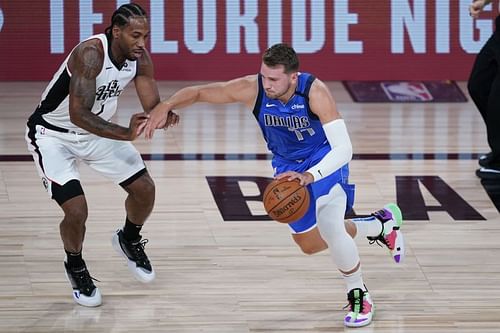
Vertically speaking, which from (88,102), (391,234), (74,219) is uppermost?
(88,102)

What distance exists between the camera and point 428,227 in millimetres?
7055

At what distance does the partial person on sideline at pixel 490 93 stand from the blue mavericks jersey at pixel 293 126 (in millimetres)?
2755

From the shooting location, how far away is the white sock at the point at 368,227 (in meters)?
5.88

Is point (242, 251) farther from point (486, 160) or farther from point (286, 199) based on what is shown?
point (486, 160)

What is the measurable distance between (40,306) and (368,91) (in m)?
6.07

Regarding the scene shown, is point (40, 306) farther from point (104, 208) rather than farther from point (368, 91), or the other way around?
point (368, 91)

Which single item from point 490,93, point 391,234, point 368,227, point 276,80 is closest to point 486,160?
point 490,93

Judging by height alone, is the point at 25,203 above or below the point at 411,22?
below

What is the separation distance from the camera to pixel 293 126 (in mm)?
5473

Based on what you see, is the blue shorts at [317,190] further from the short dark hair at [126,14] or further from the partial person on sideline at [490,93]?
the partial person on sideline at [490,93]

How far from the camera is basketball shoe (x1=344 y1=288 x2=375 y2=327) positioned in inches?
211

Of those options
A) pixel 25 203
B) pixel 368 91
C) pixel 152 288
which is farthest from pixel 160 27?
pixel 152 288

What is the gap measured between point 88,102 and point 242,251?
61.5 inches

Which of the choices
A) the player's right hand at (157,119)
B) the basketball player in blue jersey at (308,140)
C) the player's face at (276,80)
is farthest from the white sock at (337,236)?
the player's right hand at (157,119)
